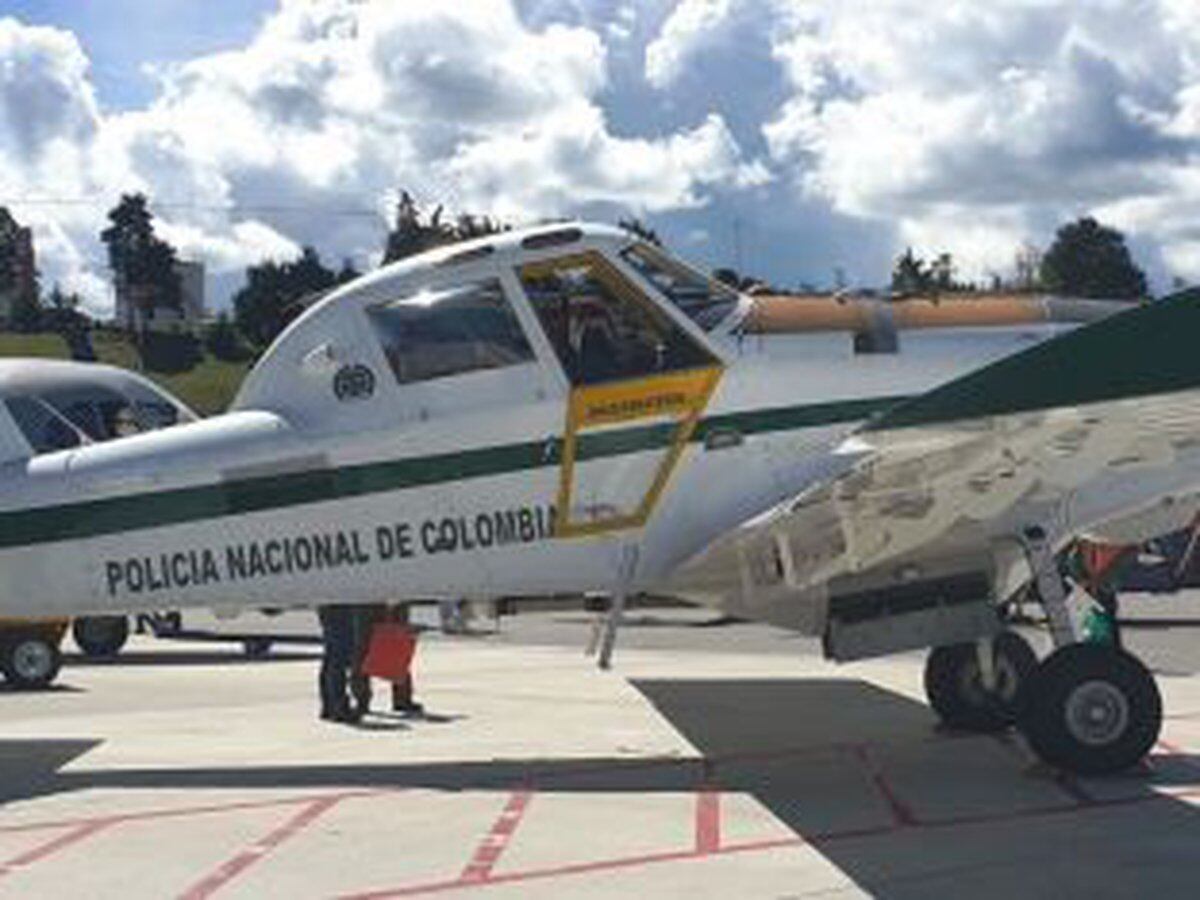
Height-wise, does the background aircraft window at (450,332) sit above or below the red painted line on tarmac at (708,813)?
above

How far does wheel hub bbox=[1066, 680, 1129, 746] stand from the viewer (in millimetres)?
9305

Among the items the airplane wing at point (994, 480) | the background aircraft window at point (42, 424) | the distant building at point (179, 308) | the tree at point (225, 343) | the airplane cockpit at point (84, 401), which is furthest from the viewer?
the distant building at point (179, 308)

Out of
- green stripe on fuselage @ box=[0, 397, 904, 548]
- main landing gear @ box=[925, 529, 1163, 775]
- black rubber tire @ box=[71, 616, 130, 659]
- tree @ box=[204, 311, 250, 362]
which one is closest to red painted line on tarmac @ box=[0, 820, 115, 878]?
green stripe on fuselage @ box=[0, 397, 904, 548]

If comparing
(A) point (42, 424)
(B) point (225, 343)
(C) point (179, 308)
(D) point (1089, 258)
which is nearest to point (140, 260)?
(C) point (179, 308)

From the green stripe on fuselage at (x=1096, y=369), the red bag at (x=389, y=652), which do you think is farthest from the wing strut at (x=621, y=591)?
the red bag at (x=389, y=652)

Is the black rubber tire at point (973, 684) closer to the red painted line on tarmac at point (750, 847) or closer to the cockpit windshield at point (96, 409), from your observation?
the red painted line on tarmac at point (750, 847)

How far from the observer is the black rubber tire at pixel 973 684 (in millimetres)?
11562

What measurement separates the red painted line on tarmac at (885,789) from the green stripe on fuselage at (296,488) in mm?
1991

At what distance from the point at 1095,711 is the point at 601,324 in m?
3.32

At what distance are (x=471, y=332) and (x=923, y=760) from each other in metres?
3.52

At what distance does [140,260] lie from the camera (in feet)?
407

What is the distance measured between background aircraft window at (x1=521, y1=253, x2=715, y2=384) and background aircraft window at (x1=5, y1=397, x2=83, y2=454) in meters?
6.09

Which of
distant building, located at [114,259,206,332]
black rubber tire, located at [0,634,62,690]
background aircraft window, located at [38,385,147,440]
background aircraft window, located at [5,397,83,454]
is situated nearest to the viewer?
background aircraft window, located at [5,397,83,454]

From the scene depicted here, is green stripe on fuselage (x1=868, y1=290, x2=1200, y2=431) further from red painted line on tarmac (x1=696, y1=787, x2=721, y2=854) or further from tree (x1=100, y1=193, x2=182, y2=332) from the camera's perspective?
tree (x1=100, y1=193, x2=182, y2=332)
